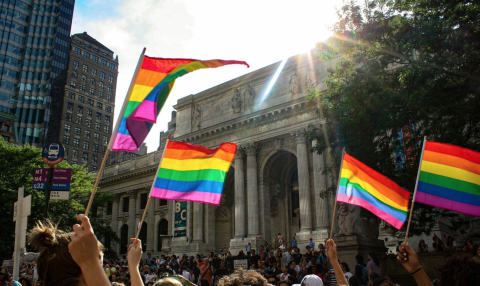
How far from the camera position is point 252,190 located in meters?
36.0

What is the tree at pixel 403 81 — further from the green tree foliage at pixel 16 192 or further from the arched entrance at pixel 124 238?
the arched entrance at pixel 124 238

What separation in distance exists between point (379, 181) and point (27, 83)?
90.3 metres

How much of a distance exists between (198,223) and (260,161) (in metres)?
8.38

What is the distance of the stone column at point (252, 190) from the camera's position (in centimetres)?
3512

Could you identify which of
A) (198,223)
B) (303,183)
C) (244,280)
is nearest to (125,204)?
(198,223)

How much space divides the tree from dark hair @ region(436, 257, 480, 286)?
13.0m

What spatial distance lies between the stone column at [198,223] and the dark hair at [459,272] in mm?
37149

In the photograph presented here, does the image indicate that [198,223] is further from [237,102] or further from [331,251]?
[331,251]

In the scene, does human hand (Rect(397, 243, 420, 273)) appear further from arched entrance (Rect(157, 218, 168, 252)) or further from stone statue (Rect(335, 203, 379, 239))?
arched entrance (Rect(157, 218, 168, 252))

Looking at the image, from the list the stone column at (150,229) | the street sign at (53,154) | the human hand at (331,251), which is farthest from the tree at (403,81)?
the stone column at (150,229)

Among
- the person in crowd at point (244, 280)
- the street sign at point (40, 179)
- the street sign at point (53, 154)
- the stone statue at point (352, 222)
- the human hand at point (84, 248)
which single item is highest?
the street sign at point (53, 154)

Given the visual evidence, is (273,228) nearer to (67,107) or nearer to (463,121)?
(463,121)

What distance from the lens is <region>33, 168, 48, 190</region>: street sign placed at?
Result: 15.2 m

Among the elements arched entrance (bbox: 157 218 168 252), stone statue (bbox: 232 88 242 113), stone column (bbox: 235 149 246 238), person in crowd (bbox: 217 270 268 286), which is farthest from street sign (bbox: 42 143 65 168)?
arched entrance (bbox: 157 218 168 252)
